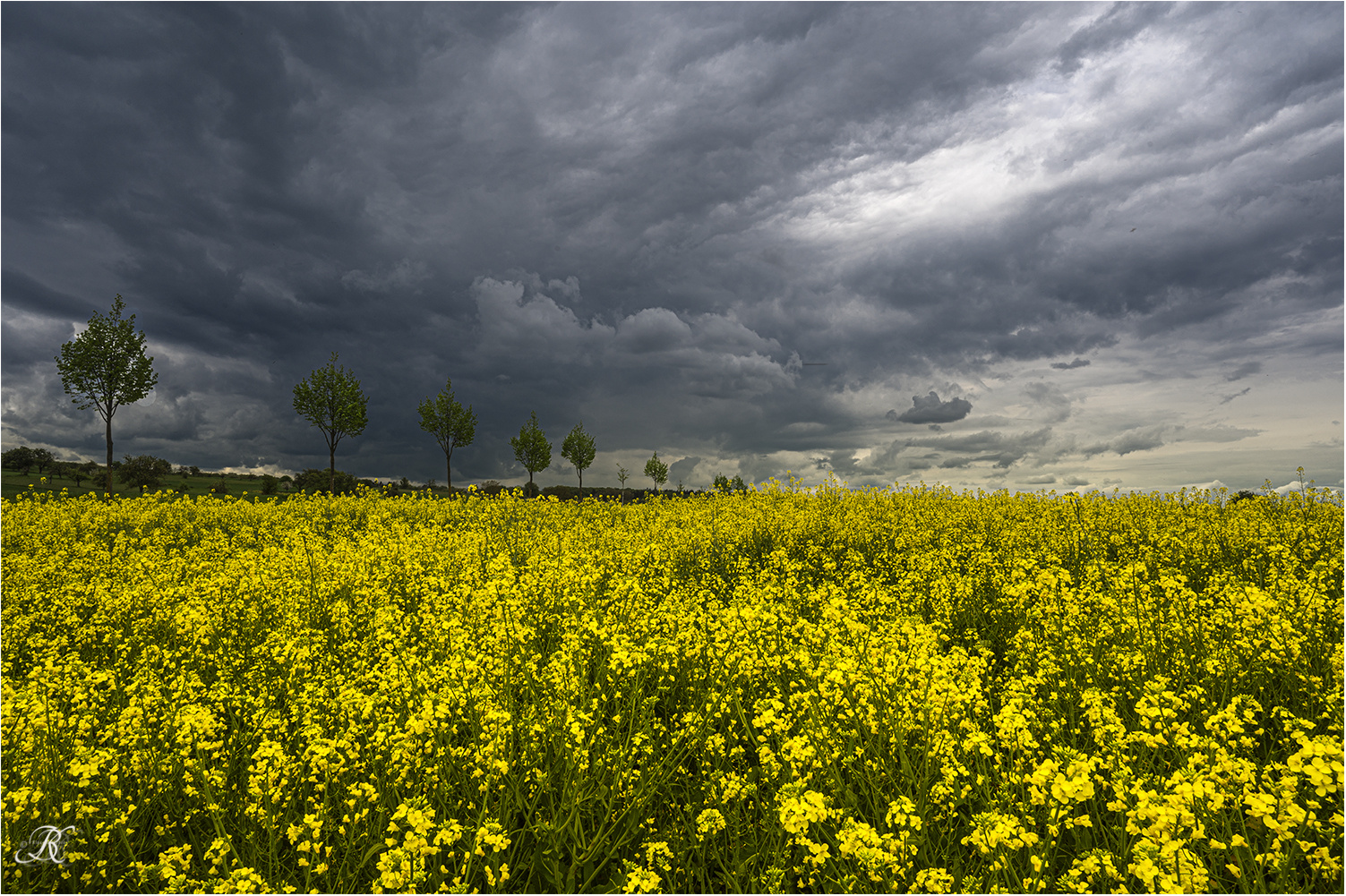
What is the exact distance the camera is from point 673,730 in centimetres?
459

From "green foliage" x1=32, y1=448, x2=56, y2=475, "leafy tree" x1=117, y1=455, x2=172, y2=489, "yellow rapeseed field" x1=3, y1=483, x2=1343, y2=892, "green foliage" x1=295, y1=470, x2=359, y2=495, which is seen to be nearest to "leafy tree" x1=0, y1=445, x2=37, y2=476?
"green foliage" x1=32, y1=448, x2=56, y2=475

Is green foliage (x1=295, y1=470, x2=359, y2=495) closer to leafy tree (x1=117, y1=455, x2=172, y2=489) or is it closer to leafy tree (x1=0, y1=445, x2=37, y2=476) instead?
leafy tree (x1=117, y1=455, x2=172, y2=489)

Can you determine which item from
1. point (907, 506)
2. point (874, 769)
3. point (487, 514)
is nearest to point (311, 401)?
point (487, 514)

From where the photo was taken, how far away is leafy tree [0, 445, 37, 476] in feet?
141

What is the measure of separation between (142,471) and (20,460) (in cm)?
1643

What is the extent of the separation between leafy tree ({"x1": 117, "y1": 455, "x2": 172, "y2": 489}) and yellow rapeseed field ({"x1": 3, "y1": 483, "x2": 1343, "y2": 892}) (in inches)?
1235

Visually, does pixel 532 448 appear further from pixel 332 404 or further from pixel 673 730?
pixel 673 730

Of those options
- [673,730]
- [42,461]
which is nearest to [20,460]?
[42,461]

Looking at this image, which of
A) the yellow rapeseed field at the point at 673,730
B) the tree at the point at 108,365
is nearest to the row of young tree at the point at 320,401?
the tree at the point at 108,365

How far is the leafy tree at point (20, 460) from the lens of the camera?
1698 inches

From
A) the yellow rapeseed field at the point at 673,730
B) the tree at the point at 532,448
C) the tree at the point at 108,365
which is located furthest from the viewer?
the tree at the point at 532,448

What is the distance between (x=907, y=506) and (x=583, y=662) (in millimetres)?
11612

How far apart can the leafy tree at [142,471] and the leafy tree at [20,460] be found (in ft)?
41.5

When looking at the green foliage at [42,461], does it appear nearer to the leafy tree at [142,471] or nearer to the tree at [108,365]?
the leafy tree at [142,471]
